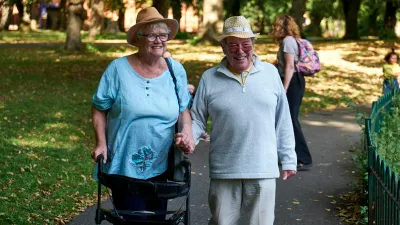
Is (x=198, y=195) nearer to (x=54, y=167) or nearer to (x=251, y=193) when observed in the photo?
(x=54, y=167)

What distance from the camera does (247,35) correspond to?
4.98 m

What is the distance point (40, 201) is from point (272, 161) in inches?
141

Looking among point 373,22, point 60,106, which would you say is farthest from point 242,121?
point 373,22

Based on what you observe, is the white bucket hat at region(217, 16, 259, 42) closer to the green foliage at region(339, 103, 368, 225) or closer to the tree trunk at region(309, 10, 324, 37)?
the green foliage at region(339, 103, 368, 225)

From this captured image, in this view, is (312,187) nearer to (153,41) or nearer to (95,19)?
(153,41)

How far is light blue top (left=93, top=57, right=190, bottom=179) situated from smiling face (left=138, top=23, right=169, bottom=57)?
0.48ft

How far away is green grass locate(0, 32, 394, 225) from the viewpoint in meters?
8.16

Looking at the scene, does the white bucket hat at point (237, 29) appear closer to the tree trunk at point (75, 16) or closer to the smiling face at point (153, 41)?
the smiling face at point (153, 41)

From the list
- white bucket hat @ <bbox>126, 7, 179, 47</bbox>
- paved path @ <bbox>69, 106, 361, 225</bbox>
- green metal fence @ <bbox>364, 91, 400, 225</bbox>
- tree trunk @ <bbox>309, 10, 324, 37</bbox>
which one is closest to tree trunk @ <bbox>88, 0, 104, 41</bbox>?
tree trunk @ <bbox>309, 10, 324, 37</bbox>

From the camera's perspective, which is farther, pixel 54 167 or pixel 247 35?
pixel 54 167

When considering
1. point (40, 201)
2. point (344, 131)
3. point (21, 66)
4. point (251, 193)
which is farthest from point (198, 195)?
point (21, 66)

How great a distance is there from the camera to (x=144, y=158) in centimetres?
482

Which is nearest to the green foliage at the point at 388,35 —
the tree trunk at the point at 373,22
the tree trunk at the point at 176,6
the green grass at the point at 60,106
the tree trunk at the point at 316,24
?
the green grass at the point at 60,106

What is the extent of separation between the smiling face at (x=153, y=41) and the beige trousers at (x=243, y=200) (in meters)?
0.88
